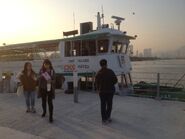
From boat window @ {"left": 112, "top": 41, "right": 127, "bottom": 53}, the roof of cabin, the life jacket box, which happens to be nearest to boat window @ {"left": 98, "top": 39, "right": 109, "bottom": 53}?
the roof of cabin

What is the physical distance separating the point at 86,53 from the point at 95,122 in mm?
9089

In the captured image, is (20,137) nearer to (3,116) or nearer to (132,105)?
(3,116)

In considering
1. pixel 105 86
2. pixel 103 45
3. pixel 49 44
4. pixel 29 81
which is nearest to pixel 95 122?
pixel 105 86

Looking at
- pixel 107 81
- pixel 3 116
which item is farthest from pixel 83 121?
pixel 3 116

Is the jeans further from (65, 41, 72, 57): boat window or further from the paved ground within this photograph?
(65, 41, 72, 57): boat window

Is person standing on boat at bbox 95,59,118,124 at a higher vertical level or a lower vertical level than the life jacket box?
higher

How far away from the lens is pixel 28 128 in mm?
8430

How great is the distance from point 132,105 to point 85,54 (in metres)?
6.93

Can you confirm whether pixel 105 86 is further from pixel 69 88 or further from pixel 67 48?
pixel 67 48

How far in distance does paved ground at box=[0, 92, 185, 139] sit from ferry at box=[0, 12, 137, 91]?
4.87 meters

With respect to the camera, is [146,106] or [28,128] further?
[146,106]

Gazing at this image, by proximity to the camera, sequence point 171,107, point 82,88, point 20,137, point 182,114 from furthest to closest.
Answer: point 82,88, point 171,107, point 182,114, point 20,137

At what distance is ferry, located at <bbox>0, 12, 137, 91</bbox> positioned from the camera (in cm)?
1702

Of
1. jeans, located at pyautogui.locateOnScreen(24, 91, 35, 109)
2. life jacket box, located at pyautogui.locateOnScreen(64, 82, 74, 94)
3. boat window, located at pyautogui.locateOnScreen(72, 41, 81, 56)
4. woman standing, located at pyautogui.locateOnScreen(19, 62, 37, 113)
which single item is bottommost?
life jacket box, located at pyautogui.locateOnScreen(64, 82, 74, 94)
